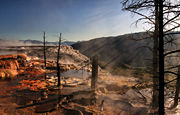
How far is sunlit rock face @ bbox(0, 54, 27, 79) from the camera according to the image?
18.4 metres

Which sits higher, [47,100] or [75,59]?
[75,59]

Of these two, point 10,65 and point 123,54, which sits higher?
point 123,54

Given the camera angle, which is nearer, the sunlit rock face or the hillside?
the sunlit rock face

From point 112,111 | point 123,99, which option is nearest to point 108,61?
point 123,99

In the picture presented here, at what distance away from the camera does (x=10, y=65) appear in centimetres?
2047

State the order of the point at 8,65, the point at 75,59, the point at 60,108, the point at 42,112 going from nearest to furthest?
the point at 42,112 → the point at 60,108 → the point at 8,65 → the point at 75,59

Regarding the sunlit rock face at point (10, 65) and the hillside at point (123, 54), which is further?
the hillside at point (123, 54)

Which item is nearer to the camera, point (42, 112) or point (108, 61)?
point (42, 112)

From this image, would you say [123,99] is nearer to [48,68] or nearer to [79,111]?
[79,111]

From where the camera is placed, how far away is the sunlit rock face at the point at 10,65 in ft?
60.5

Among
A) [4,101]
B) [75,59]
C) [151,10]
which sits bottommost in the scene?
[4,101]

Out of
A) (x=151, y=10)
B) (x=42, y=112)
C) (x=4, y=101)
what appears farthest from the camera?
(x=4, y=101)

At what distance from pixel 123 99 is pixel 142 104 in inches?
75.8

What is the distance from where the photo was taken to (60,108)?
9062 millimetres
